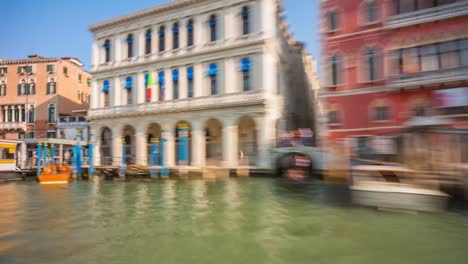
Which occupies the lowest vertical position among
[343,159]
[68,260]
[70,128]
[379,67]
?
[68,260]

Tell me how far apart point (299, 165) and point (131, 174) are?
1087 cm

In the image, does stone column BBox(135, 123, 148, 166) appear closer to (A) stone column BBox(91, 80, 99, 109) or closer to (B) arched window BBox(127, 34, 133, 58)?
(A) stone column BBox(91, 80, 99, 109)

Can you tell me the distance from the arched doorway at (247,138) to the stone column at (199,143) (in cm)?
269

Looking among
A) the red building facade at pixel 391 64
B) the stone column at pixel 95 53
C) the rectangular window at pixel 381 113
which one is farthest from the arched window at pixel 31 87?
the rectangular window at pixel 381 113

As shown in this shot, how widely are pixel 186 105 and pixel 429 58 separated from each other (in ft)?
52.0

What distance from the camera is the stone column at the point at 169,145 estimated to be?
2580 cm

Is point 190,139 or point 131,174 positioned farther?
point 190,139

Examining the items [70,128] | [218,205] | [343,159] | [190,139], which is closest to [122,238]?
[218,205]

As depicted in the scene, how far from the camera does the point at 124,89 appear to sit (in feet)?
92.4

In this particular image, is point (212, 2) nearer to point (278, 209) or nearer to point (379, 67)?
point (379, 67)

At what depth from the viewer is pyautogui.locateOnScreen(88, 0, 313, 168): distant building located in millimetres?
23000

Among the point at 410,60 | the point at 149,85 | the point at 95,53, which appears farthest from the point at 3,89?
the point at 410,60

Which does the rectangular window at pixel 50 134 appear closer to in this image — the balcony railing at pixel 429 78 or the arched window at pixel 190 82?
the arched window at pixel 190 82

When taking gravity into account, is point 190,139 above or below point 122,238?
above
